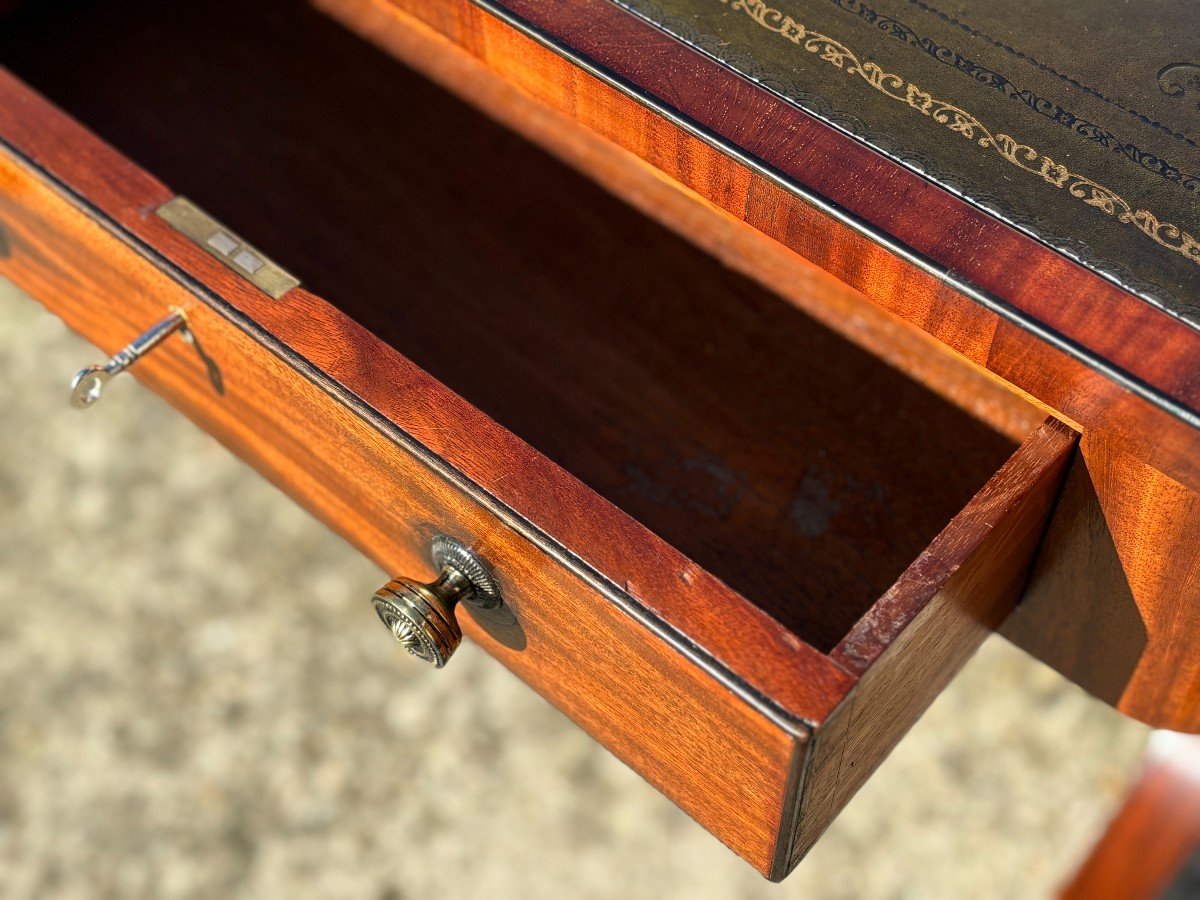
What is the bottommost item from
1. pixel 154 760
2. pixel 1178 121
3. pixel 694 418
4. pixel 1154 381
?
pixel 154 760

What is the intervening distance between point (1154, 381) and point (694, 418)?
30 centimetres

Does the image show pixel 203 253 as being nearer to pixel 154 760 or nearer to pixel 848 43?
pixel 848 43

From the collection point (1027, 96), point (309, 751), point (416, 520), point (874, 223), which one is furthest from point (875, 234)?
point (309, 751)

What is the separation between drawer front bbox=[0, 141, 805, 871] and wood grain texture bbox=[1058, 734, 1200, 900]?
29 cm

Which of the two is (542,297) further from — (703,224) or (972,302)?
(972,302)

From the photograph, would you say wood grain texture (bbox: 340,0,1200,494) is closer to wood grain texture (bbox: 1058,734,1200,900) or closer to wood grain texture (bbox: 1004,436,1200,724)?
wood grain texture (bbox: 1004,436,1200,724)

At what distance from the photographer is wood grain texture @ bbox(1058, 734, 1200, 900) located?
31.3 inches

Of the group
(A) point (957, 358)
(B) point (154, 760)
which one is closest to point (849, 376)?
(A) point (957, 358)

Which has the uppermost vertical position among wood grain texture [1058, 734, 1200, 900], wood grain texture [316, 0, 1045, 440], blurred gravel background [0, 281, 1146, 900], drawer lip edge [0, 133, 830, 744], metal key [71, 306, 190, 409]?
wood grain texture [316, 0, 1045, 440]

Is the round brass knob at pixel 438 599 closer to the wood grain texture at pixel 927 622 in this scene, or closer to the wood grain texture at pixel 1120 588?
the wood grain texture at pixel 927 622

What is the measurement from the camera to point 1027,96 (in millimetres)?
635

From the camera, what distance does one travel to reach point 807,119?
623mm

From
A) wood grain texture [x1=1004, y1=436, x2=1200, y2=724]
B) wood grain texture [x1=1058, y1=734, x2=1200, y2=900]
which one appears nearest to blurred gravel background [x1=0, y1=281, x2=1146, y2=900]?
wood grain texture [x1=1058, y1=734, x2=1200, y2=900]

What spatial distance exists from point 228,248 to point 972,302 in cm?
33
